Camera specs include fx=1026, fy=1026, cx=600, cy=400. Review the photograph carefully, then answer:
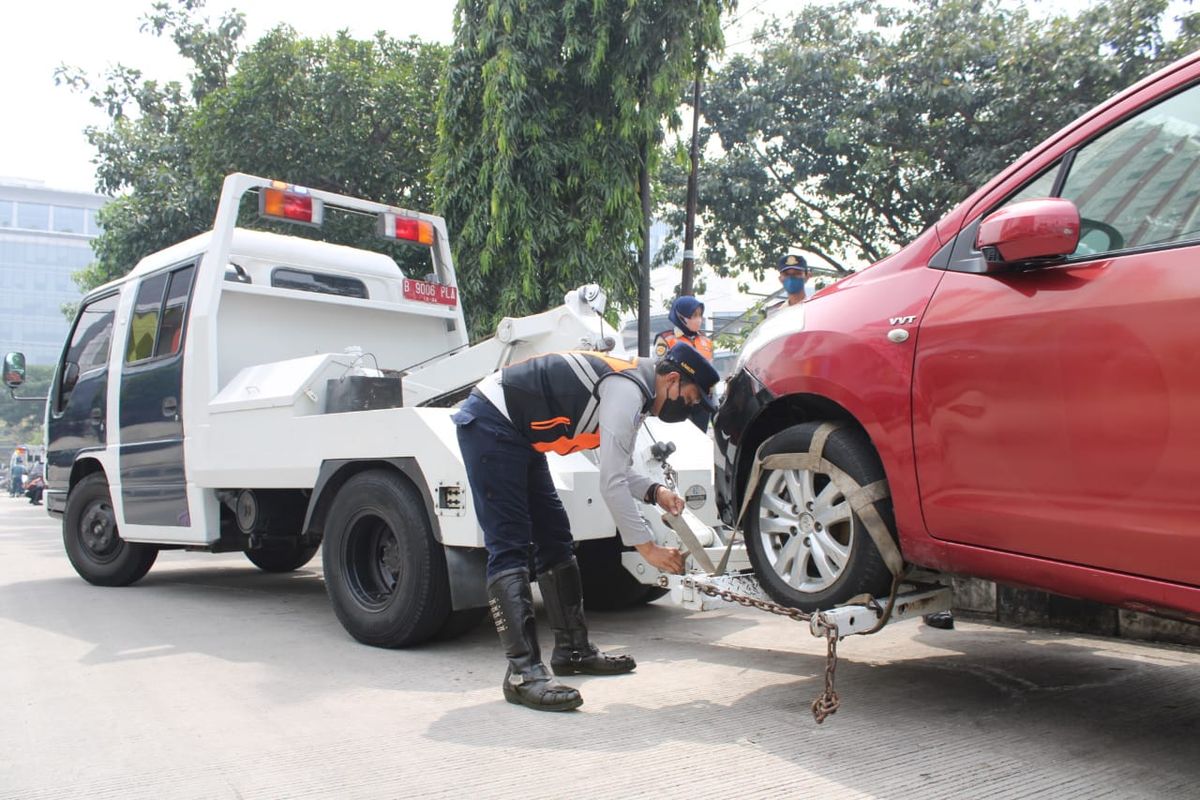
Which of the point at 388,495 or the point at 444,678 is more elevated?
the point at 388,495

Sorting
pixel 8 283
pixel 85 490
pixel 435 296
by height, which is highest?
pixel 8 283

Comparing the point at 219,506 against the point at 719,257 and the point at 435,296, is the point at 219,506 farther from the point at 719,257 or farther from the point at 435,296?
the point at 719,257

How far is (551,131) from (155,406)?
5557 millimetres

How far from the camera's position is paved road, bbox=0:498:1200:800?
9.76 ft

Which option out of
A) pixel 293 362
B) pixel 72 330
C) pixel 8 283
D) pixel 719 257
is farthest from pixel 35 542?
pixel 8 283

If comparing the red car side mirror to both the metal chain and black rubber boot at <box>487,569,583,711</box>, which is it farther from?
black rubber boot at <box>487,569,583,711</box>

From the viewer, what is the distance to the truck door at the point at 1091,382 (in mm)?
2582

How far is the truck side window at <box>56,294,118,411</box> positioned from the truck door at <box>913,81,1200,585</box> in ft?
19.6

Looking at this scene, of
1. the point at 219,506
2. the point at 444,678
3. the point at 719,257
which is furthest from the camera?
the point at 719,257

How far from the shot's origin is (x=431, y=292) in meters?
7.32

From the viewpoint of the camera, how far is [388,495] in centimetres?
479

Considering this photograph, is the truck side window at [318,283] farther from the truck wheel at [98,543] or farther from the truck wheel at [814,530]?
the truck wheel at [814,530]

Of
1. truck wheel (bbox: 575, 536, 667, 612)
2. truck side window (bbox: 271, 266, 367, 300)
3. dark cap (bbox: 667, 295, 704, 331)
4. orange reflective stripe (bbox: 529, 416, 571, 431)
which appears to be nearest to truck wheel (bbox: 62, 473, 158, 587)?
truck side window (bbox: 271, 266, 367, 300)

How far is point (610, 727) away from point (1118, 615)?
1.66m
